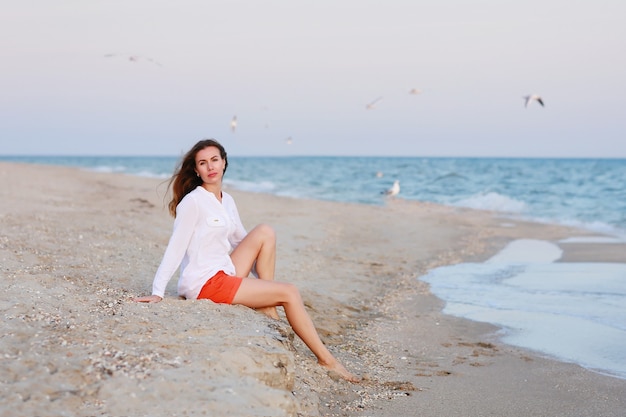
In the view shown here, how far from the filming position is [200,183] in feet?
15.7

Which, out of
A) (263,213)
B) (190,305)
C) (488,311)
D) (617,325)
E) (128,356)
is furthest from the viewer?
(263,213)

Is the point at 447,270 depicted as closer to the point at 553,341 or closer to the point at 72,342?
the point at 553,341

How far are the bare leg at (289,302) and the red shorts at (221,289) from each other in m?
0.04

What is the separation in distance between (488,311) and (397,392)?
2660mm

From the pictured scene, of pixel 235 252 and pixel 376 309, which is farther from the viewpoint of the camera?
pixel 376 309

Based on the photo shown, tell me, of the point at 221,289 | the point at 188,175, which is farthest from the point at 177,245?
the point at 188,175

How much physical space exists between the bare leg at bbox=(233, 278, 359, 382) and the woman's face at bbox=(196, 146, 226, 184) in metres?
0.74

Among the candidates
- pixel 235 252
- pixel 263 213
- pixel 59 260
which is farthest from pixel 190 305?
pixel 263 213

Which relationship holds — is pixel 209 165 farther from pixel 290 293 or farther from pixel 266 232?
pixel 290 293

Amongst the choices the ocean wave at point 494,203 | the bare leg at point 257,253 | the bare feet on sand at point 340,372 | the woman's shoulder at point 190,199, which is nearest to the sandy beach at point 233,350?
the bare feet on sand at point 340,372

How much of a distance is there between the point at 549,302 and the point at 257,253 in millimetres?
3613

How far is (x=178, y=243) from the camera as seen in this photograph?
4.45 meters

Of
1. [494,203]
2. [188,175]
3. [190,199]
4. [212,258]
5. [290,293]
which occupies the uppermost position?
[188,175]

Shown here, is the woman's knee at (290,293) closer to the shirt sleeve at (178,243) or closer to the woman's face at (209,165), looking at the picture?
the shirt sleeve at (178,243)
